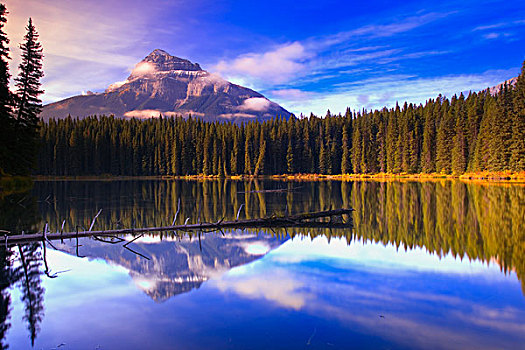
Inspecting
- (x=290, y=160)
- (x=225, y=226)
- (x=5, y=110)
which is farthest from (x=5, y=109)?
(x=290, y=160)

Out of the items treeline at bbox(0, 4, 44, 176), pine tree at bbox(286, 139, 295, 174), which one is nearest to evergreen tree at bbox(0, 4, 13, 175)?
treeline at bbox(0, 4, 44, 176)

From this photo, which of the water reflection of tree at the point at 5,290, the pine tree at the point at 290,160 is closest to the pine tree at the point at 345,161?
the pine tree at the point at 290,160

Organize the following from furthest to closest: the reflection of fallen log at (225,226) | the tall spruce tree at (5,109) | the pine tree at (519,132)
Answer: the pine tree at (519,132) < the tall spruce tree at (5,109) < the reflection of fallen log at (225,226)

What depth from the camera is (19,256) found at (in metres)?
12.5

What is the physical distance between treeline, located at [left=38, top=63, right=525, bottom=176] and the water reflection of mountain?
76698 mm

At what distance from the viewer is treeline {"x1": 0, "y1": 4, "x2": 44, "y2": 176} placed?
3312cm

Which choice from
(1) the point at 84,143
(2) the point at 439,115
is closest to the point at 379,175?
(2) the point at 439,115

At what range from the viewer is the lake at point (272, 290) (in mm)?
6992

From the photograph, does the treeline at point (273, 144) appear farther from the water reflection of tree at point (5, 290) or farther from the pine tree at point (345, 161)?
the water reflection of tree at point (5, 290)

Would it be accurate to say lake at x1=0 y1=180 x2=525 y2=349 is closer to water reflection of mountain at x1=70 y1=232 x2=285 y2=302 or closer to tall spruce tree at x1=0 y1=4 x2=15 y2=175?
water reflection of mountain at x1=70 y1=232 x2=285 y2=302

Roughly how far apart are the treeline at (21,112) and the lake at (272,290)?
21042mm

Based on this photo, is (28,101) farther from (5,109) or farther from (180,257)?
(180,257)

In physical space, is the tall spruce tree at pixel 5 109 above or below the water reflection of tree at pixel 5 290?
above

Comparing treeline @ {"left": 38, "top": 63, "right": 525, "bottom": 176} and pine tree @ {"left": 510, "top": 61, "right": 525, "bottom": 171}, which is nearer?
pine tree @ {"left": 510, "top": 61, "right": 525, "bottom": 171}
